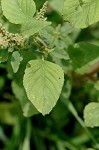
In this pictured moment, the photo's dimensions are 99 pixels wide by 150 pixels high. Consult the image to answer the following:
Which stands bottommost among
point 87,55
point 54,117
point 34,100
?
point 54,117

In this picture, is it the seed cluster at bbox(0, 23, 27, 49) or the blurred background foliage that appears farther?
the blurred background foliage

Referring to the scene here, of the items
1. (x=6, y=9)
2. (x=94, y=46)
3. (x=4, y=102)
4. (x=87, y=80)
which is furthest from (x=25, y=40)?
(x=4, y=102)

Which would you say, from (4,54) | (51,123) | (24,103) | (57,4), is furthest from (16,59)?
(51,123)

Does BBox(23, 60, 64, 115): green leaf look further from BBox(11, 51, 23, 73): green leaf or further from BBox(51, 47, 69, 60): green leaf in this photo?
BBox(51, 47, 69, 60): green leaf

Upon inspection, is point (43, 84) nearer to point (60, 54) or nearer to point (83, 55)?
point (60, 54)

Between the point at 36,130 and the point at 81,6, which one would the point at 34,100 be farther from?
the point at 36,130

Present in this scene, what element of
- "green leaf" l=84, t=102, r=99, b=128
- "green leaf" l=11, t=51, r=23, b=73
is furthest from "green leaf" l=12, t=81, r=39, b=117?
"green leaf" l=11, t=51, r=23, b=73

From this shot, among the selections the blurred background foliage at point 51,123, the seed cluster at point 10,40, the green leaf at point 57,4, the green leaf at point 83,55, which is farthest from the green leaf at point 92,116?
the green leaf at point 57,4
